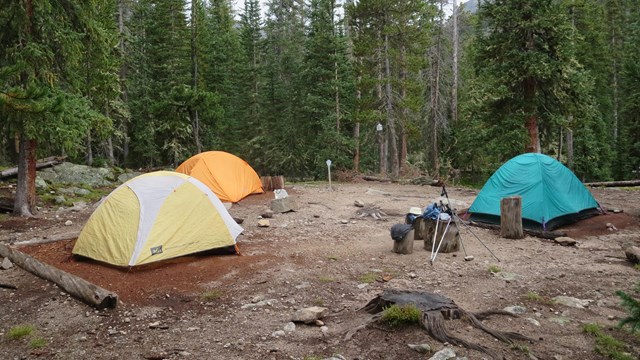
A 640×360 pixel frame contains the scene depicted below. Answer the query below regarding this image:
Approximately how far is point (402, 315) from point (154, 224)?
4.85 meters

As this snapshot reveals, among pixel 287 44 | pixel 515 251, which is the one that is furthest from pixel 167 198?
pixel 287 44

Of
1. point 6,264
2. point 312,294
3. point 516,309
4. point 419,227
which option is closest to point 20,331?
point 6,264

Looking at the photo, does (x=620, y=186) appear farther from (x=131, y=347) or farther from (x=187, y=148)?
(x=187, y=148)

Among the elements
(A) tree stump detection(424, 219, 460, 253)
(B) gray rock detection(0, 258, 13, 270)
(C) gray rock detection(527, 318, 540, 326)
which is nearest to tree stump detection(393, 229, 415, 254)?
(A) tree stump detection(424, 219, 460, 253)

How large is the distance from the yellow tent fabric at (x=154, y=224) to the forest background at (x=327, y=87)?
266 cm

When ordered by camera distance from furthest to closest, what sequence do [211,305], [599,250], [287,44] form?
[287,44]
[599,250]
[211,305]

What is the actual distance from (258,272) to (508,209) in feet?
21.0

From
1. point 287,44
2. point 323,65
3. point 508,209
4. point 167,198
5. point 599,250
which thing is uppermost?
point 287,44

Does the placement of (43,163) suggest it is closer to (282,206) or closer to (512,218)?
(282,206)

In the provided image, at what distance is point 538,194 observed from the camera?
10930 millimetres

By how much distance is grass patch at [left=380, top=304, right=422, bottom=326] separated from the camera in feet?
16.1

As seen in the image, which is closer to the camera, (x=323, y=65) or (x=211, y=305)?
(x=211, y=305)

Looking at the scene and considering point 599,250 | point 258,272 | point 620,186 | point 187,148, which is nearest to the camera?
point 258,272

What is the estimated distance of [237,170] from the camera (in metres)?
16.6
